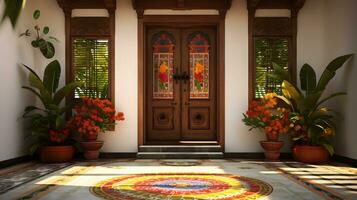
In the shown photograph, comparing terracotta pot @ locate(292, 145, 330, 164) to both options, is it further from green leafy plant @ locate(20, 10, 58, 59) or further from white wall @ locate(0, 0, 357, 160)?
green leafy plant @ locate(20, 10, 58, 59)

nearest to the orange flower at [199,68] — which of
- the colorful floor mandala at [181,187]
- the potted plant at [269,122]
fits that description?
the potted plant at [269,122]

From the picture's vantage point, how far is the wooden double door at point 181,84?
7.49m

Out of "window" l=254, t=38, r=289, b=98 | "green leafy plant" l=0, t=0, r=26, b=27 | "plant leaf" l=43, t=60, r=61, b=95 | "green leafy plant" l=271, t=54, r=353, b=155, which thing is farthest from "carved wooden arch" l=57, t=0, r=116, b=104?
"green leafy plant" l=0, t=0, r=26, b=27

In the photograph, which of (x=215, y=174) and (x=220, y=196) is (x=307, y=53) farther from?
(x=220, y=196)

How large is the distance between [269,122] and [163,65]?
2.27m

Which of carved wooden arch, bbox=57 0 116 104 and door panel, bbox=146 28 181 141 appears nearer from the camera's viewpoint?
carved wooden arch, bbox=57 0 116 104

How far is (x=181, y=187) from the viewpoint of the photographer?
13.6ft

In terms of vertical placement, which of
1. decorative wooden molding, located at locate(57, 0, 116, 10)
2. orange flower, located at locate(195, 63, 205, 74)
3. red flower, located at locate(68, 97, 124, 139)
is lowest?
red flower, located at locate(68, 97, 124, 139)

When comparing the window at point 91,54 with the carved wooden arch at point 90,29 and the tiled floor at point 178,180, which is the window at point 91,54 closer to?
the carved wooden arch at point 90,29

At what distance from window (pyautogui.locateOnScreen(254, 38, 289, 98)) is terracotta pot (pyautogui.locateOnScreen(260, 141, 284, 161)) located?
977 mm

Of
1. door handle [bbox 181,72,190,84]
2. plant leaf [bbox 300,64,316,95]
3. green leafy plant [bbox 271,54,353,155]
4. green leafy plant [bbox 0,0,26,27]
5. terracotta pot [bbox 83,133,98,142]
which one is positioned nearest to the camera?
green leafy plant [bbox 0,0,26,27]

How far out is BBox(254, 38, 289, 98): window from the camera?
23.5ft

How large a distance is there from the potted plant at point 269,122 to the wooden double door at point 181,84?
101 centimetres

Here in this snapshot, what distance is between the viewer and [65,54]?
7129mm
